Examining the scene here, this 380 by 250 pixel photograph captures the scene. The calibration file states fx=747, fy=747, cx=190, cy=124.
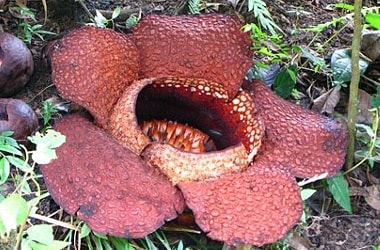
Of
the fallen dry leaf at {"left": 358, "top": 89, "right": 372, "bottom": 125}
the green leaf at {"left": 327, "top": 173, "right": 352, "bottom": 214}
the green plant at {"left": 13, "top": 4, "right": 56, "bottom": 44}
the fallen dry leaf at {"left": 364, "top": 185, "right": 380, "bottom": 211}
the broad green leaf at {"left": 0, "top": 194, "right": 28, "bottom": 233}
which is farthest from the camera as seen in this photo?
the green plant at {"left": 13, "top": 4, "right": 56, "bottom": 44}

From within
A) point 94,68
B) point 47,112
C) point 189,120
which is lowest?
point 47,112

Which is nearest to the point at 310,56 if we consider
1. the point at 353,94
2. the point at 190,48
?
the point at 353,94

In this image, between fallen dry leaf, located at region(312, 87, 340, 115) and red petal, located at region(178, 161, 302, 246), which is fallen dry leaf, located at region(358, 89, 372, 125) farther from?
red petal, located at region(178, 161, 302, 246)

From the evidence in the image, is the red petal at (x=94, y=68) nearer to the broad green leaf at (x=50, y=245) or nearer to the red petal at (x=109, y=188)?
the red petal at (x=109, y=188)

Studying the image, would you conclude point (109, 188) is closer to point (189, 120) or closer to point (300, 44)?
point (189, 120)

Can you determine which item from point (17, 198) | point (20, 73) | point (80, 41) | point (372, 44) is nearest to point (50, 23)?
point (20, 73)

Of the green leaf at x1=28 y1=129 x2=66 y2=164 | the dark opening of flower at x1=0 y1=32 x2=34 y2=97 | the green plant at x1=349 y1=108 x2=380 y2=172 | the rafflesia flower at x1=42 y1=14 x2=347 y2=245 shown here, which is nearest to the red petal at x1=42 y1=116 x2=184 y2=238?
the rafflesia flower at x1=42 y1=14 x2=347 y2=245
